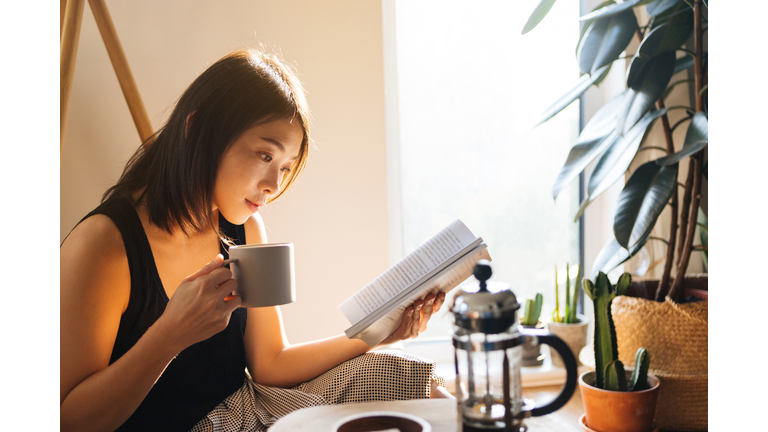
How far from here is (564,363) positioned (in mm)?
559

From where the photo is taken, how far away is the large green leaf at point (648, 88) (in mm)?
1410

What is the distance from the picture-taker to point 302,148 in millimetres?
1108

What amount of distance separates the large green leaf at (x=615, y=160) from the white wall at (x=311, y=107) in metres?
0.65

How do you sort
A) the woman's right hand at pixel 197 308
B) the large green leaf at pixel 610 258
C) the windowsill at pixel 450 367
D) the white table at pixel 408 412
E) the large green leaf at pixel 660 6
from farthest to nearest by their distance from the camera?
the windowsill at pixel 450 367, the large green leaf at pixel 610 258, the large green leaf at pixel 660 6, the woman's right hand at pixel 197 308, the white table at pixel 408 412

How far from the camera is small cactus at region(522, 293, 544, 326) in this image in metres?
1.81

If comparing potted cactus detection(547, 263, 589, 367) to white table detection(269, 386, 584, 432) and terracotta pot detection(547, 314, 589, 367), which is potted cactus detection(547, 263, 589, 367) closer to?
terracotta pot detection(547, 314, 589, 367)

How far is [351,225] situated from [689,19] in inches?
47.1

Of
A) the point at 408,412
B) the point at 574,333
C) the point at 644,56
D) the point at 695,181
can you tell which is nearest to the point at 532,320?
the point at 574,333

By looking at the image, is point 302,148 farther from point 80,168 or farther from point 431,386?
point 80,168

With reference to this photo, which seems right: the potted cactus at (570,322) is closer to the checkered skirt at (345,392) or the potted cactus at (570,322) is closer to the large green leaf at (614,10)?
the large green leaf at (614,10)

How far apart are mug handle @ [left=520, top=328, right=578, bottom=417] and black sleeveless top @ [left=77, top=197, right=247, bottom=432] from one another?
695 millimetres

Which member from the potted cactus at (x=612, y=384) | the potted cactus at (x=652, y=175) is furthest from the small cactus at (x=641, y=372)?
the potted cactus at (x=652, y=175)
